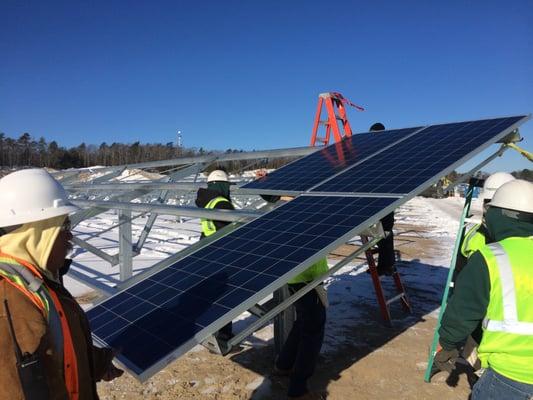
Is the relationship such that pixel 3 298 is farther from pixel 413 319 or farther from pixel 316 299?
pixel 413 319

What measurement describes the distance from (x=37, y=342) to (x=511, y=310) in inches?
92.4

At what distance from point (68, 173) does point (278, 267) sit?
34.4ft

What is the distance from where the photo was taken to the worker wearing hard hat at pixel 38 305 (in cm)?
143

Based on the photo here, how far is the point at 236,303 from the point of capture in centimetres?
224

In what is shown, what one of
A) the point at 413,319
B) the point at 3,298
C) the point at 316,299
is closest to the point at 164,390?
the point at 316,299

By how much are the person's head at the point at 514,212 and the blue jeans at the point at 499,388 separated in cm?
82

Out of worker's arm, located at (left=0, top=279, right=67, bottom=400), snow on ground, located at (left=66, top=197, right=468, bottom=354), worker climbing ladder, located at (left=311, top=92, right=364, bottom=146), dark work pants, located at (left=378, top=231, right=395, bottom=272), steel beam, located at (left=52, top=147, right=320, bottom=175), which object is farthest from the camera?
worker climbing ladder, located at (left=311, top=92, right=364, bottom=146)

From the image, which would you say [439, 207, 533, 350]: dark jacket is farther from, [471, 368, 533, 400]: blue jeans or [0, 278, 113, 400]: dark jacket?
[0, 278, 113, 400]: dark jacket

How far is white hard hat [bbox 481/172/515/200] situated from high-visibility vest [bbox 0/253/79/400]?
3.93 m

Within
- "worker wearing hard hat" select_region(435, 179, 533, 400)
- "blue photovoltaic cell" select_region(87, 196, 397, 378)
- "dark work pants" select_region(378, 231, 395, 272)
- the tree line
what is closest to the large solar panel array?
"blue photovoltaic cell" select_region(87, 196, 397, 378)

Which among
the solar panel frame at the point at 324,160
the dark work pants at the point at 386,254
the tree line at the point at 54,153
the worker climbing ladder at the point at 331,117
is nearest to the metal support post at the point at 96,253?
the solar panel frame at the point at 324,160

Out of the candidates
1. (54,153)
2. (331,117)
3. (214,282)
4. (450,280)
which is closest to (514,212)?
(450,280)

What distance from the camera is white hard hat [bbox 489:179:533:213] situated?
7.81 feet

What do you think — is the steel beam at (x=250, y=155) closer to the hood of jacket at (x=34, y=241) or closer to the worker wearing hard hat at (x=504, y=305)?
the worker wearing hard hat at (x=504, y=305)
